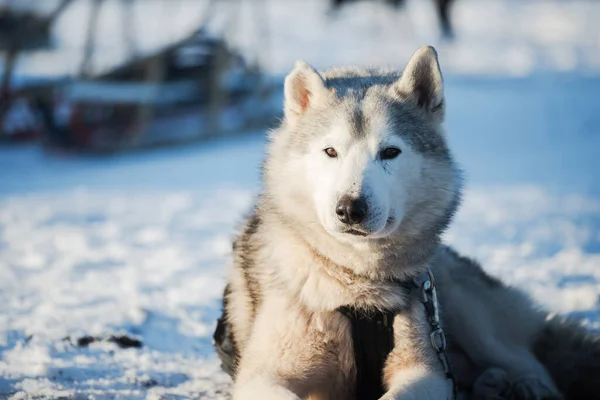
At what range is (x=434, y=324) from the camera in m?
2.69

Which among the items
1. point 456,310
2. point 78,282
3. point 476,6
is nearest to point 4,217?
point 78,282

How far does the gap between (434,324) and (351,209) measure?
65cm

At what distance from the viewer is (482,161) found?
1100cm

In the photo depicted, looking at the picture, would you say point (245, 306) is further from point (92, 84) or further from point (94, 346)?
point (92, 84)

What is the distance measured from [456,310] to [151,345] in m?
1.60

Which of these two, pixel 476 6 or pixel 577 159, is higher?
pixel 476 6

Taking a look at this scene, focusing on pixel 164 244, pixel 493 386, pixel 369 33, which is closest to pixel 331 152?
pixel 493 386

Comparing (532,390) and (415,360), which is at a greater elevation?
(415,360)

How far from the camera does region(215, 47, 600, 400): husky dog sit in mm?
2510

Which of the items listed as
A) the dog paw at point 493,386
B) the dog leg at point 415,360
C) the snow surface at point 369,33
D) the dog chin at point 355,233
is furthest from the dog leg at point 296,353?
the snow surface at point 369,33

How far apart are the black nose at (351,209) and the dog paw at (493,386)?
43.4 inches

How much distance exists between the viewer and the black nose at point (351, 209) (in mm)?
2391

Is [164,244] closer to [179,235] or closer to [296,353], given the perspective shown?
[179,235]

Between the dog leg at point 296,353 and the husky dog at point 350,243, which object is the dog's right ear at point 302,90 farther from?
the dog leg at point 296,353
